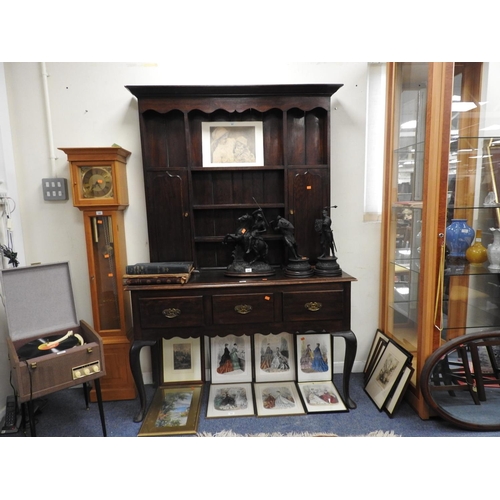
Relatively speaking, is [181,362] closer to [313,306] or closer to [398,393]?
[313,306]

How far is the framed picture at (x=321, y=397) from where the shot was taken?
2117 mm

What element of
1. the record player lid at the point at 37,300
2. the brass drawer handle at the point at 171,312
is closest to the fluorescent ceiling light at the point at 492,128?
the brass drawer handle at the point at 171,312

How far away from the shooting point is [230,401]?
2213 millimetres

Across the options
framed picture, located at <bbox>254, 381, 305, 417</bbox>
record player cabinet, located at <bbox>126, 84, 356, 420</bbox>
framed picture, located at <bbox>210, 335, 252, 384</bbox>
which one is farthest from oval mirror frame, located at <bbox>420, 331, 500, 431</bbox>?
framed picture, located at <bbox>210, 335, 252, 384</bbox>

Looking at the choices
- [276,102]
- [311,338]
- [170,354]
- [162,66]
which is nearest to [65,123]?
[162,66]

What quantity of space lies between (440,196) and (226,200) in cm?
135

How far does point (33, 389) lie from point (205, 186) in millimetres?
1544

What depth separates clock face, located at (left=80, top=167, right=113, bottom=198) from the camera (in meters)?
2.11

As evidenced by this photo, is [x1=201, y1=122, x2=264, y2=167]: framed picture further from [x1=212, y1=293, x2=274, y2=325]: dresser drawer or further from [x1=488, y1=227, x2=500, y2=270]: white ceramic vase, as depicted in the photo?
[x1=488, y1=227, x2=500, y2=270]: white ceramic vase

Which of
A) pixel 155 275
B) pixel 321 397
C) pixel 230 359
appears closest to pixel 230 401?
pixel 230 359

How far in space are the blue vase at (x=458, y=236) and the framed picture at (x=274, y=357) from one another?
4.08 ft

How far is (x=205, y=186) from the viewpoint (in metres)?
2.30

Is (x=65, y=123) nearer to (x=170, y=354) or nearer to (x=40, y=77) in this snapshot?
(x=40, y=77)

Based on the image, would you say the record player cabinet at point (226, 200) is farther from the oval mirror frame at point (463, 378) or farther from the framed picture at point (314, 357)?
the oval mirror frame at point (463, 378)
